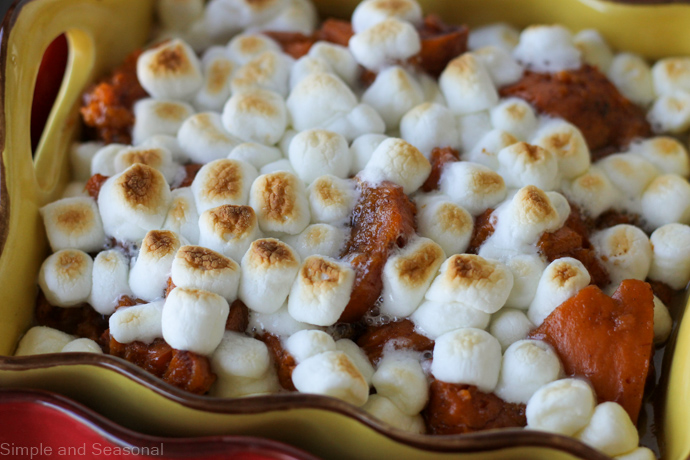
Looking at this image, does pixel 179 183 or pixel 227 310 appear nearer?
pixel 227 310

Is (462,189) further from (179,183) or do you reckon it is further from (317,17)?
(317,17)

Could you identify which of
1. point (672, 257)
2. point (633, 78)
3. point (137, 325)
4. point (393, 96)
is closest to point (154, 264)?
point (137, 325)

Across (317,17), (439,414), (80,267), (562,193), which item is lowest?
(439,414)

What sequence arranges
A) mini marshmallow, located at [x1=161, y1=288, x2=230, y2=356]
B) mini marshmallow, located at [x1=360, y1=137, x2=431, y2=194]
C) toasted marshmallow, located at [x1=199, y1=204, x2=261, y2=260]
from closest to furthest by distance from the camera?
1. mini marshmallow, located at [x1=161, y1=288, x2=230, y2=356]
2. toasted marshmallow, located at [x1=199, y1=204, x2=261, y2=260]
3. mini marshmallow, located at [x1=360, y1=137, x2=431, y2=194]

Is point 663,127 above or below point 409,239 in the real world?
below

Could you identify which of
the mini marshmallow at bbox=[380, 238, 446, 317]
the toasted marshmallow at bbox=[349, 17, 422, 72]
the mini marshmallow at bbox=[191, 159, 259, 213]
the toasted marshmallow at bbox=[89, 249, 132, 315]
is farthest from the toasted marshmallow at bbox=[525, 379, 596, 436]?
the toasted marshmallow at bbox=[349, 17, 422, 72]

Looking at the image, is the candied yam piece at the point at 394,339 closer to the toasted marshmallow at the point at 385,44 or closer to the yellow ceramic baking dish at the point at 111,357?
the yellow ceramic baking dish at the point at 111,357

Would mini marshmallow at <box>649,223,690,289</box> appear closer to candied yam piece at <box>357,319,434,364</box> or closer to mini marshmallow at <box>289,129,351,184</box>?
candied yam piece at <box>357,319,434,364</box>

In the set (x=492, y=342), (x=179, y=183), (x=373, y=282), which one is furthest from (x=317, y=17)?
(x=492, y=342)
